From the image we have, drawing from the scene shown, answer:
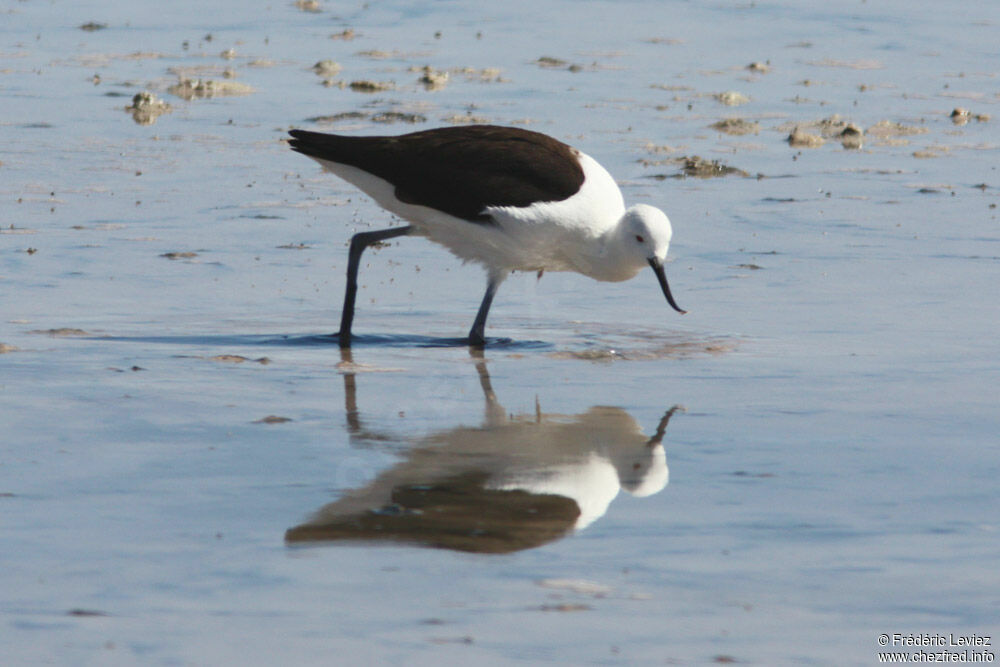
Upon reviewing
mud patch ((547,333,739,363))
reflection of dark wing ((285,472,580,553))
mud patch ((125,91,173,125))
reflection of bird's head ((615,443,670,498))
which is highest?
reflection of dark wing ((285,472,580,553))

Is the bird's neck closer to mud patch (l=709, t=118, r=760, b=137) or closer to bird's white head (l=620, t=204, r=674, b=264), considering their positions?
bird's white head (l=620, t=204, r=674, b=264)

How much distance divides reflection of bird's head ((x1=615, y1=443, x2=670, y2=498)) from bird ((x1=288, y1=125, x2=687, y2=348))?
2.02 metres

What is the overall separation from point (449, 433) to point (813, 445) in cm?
129

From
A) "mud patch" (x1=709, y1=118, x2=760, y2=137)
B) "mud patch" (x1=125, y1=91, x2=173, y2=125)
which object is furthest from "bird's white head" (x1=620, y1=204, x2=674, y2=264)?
"mud patch" (x1=125, y1=91, x2=173, y2=125)

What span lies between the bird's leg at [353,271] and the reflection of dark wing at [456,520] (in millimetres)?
2520

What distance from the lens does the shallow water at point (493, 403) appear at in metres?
3.96

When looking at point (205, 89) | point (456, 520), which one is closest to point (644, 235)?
point (456, 520)

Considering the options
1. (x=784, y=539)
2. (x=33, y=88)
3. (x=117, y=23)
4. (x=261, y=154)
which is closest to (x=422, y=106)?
(x=261, y=154)

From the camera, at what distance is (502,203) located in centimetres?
743

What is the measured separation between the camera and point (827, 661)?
3701 mm

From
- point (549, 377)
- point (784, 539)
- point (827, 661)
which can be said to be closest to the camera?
point (827, 661)

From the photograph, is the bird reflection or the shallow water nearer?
the shallow water

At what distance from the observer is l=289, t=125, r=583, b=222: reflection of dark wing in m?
7.43

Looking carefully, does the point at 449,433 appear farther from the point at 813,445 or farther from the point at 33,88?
the point at 33,88
